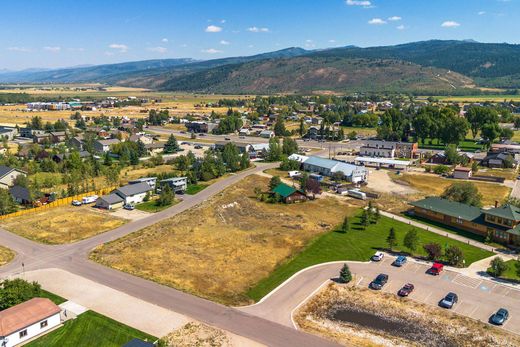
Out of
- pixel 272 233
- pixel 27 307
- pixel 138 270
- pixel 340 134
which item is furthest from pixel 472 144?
pixel 27 307

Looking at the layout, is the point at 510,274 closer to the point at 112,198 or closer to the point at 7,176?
the point at 112,198

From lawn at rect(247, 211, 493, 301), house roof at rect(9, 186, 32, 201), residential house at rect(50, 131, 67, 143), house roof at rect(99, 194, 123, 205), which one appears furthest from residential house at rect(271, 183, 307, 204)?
residential house at rect(50, 131, 67, 143)

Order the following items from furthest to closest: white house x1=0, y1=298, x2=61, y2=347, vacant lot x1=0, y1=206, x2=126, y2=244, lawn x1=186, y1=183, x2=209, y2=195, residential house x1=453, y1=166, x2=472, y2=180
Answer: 1. residential house x1=453, y1=166, x2=472, y2=180
2. lawn x1=186, y1=183, x2=209, y2=195
3. vacant lot x1=0, y1=206, x2=126, y2=244
4. white house x1=0, y1=298, x2=61, y2=347

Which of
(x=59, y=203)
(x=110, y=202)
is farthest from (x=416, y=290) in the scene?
(x=59, y=203)

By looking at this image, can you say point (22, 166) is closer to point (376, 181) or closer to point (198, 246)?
point (198, 246)

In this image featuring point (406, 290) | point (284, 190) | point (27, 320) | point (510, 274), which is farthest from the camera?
point (284, 190)

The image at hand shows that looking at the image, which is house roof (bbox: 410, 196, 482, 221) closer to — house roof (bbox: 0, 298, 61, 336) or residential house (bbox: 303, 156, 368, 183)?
residential house (bbox: 303, 156, 368, 183)
